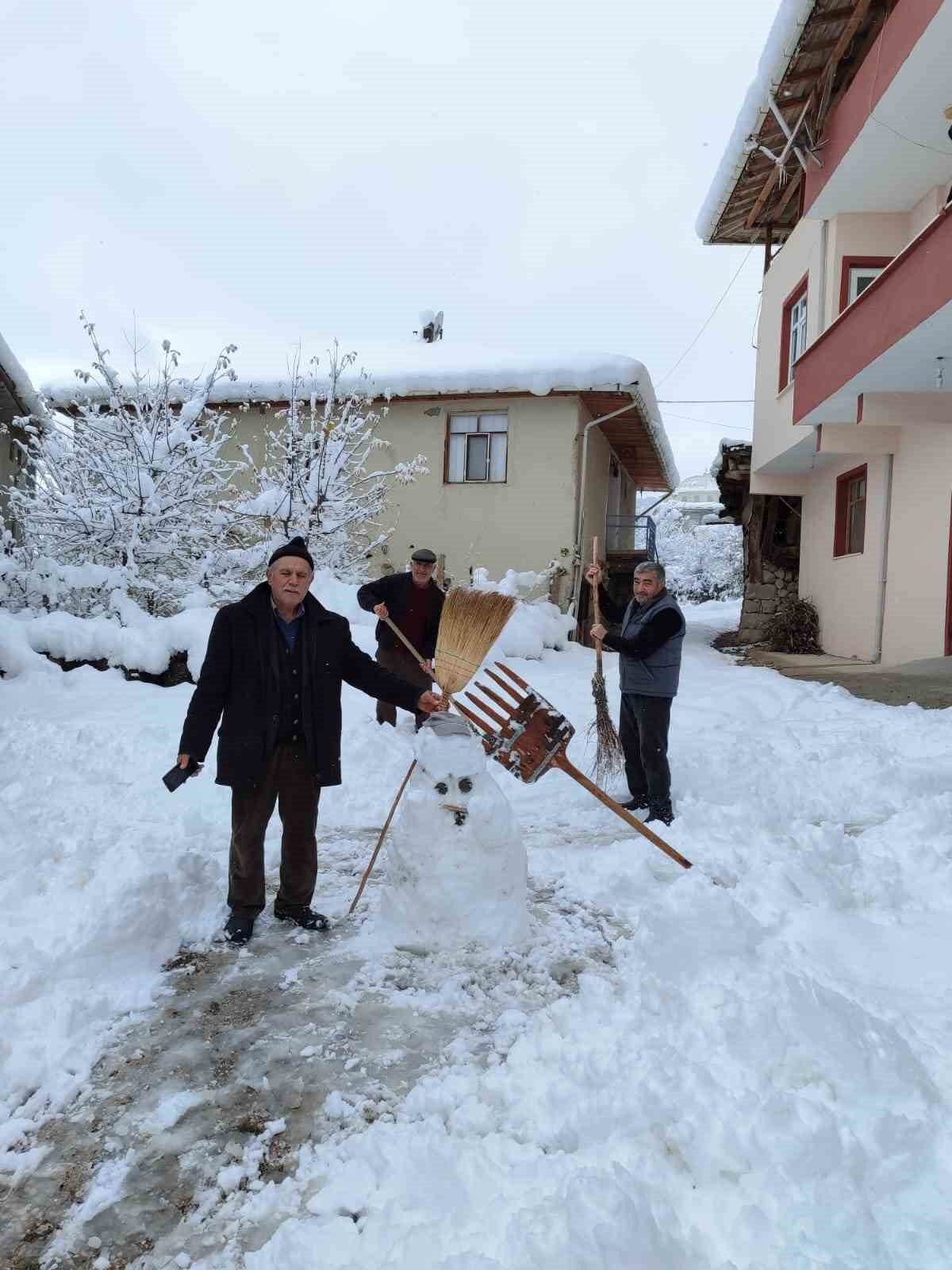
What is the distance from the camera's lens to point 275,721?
329 centimetres

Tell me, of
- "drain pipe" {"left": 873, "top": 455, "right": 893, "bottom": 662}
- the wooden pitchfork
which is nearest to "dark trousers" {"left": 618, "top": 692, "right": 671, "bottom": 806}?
the wooden pitchfork

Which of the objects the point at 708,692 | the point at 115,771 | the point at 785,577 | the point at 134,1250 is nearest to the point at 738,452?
the point at 785,577

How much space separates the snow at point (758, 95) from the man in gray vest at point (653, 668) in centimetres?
836

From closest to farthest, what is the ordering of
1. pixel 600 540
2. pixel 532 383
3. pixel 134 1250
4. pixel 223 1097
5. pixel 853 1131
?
1. pixel 134 1250
2. pixel 853 1131
3. pixel 223 1097
4. pixel 532 383
5. pixel 600 540

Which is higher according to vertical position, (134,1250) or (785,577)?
(785,577)

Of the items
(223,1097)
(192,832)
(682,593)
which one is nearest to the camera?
(223,1097)

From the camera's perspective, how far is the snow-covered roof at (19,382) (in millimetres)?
12284

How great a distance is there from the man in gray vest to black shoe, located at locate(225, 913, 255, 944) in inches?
94.0

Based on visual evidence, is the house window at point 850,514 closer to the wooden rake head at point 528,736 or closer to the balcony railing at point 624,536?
the balcony railing at point 624,536

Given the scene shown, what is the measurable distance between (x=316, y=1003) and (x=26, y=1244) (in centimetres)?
110

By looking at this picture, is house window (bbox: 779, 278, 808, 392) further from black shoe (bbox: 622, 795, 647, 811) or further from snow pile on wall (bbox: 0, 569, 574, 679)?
black shoe (bbox: 622, 795, 647, 811)

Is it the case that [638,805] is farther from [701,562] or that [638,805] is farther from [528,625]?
[701,562]

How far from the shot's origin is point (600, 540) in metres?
16.1

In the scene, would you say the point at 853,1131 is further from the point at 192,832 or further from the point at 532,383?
the point at 532,383
